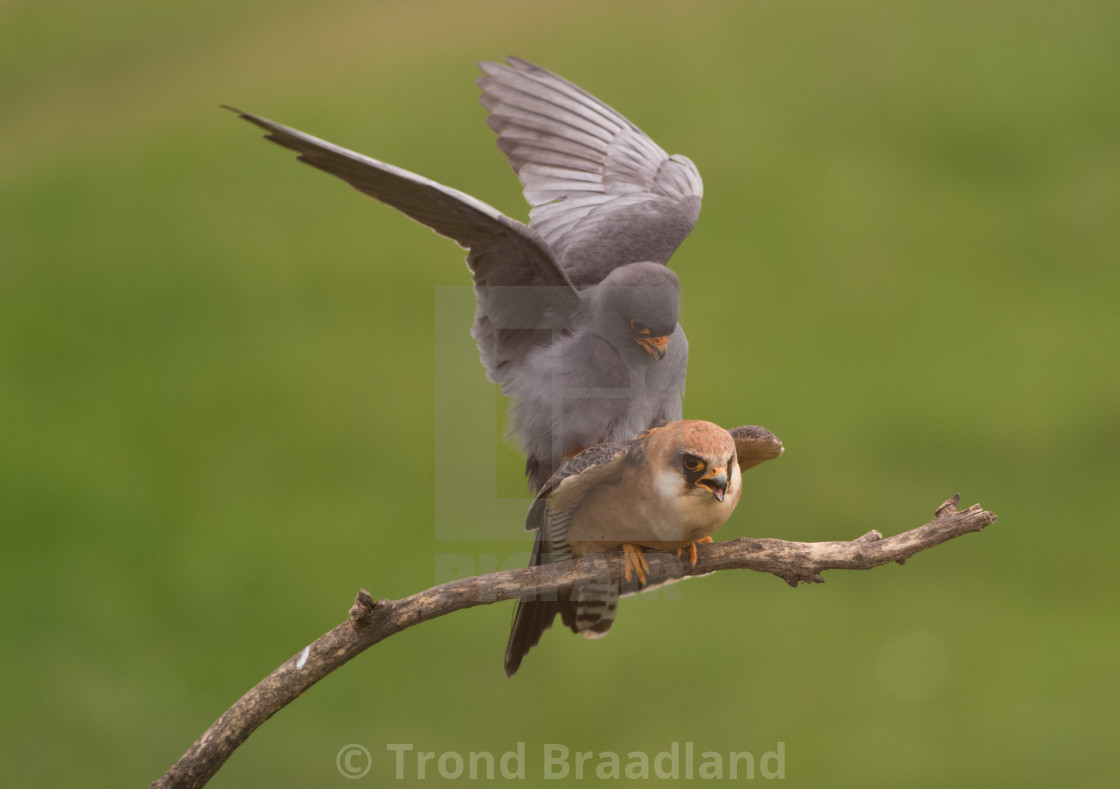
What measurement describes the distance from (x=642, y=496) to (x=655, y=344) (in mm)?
544

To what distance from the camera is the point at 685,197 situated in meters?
4.38

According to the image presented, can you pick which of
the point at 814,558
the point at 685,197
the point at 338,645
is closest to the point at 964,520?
the point at 814,558

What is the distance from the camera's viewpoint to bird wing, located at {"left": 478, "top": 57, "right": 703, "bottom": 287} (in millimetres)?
3973

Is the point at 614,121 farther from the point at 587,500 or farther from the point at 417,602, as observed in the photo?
the point at 417,602

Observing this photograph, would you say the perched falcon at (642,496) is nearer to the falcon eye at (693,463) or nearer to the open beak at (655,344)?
the falcon eye at (693,463)

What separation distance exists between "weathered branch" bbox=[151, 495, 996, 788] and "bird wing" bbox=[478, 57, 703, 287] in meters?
1.37

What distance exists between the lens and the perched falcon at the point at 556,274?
308cm

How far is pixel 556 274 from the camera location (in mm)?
3262

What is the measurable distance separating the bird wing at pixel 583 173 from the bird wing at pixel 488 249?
18.6 inches

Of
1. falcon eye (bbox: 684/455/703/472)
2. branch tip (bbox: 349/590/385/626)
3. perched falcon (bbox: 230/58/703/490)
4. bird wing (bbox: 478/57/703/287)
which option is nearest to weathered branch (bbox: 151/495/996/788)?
branch tip (bbox: 349/590/385/626)

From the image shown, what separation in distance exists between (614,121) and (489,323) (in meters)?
1.54

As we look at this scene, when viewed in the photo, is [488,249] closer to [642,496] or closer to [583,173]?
[642,496]

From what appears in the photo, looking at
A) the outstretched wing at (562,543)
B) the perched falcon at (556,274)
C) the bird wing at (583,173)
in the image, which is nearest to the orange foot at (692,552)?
the outstretched wing at (562,543)

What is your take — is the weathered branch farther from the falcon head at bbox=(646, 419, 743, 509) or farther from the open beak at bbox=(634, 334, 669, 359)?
the open beak at bbox=(634, 334, 669, 359)
